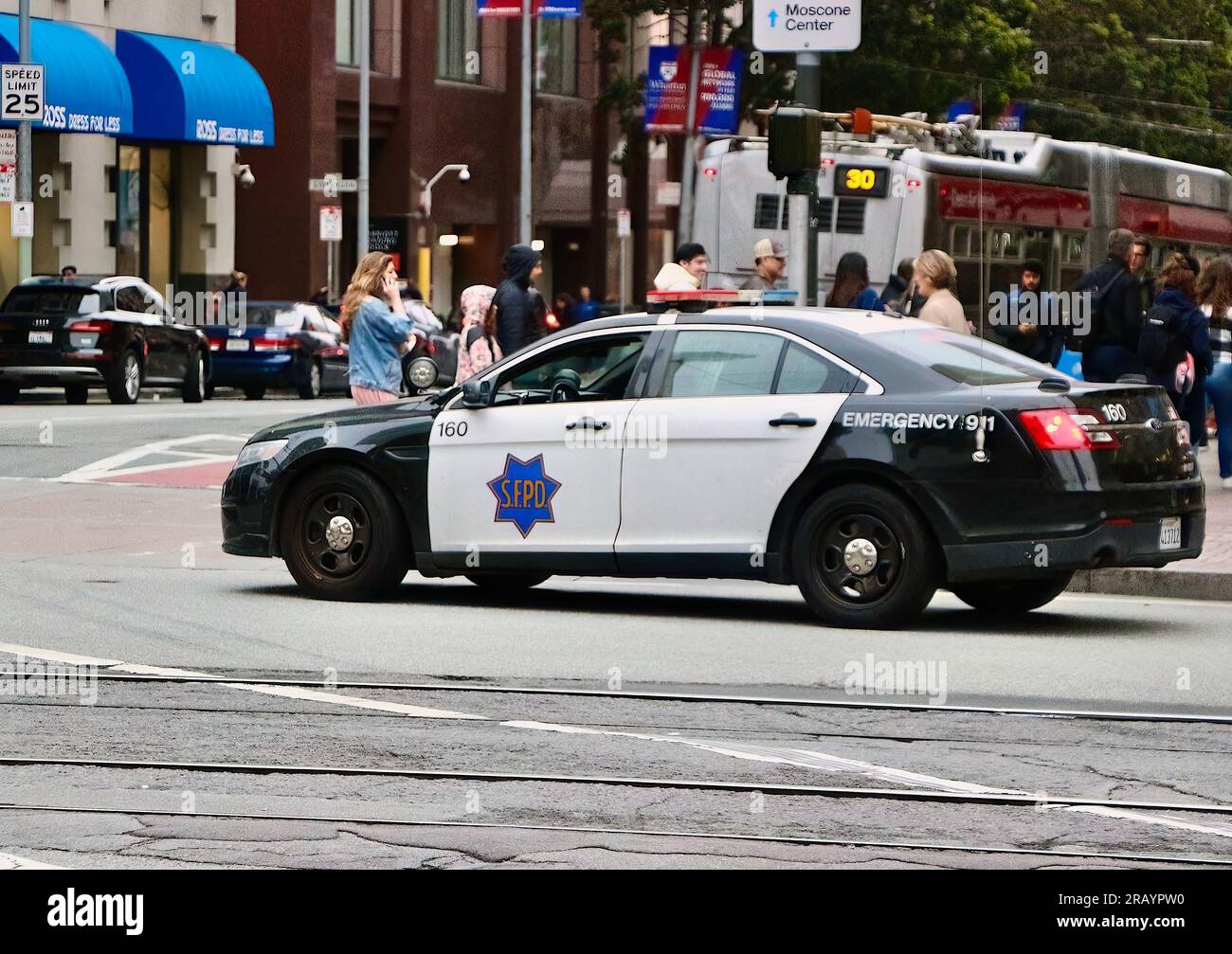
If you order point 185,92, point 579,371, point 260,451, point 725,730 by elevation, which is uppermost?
point 185,92

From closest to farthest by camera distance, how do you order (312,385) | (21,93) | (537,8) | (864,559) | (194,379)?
(864,559)
(194,379)
(21,93)
(312,385)
(537,8)

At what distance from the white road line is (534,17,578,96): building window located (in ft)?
161

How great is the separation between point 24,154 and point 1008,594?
1016 inches

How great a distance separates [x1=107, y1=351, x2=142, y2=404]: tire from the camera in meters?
31.6

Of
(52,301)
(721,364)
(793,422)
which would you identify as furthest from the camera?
(52,301)

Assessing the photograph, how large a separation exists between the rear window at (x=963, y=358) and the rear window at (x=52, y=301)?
21.3m

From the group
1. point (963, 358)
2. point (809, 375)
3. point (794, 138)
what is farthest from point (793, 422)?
point (794, 138)

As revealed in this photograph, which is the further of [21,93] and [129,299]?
[21,93]

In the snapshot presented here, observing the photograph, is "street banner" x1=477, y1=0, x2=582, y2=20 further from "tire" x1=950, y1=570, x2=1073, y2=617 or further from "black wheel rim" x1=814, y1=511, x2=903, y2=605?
"black wheel rim" x1=814, y1=511, x2=903, y2=605

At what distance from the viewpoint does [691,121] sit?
44.3 metres

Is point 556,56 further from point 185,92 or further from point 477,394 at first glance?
point 477,394

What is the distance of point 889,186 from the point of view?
2666cm
